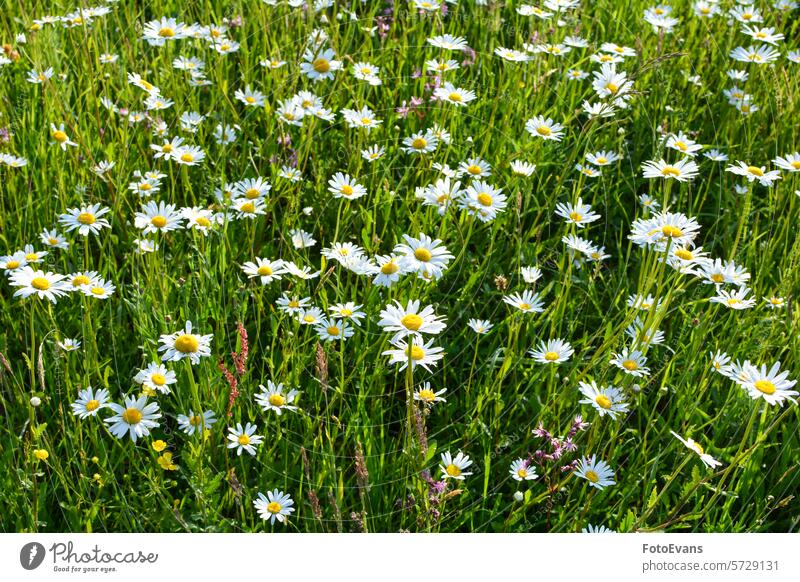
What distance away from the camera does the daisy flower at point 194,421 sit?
2.04m

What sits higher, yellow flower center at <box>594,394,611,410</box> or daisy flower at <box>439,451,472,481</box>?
yellow flower center at <box>594,394,611,410</box>

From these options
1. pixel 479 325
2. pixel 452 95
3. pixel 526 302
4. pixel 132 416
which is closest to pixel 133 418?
pixel 132 416

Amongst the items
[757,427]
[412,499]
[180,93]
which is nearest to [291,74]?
[180,93]

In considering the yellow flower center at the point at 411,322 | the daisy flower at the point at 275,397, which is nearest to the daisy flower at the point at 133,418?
the daisy flower at the point at 275,397

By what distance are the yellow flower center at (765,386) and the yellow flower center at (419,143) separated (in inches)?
53.8

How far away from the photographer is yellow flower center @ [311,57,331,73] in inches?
120

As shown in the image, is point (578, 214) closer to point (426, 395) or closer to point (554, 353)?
point (554, 353)

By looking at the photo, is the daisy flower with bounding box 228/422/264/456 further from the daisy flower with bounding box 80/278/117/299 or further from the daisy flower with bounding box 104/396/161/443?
the daisy flower with bounding box 80/278/117/299

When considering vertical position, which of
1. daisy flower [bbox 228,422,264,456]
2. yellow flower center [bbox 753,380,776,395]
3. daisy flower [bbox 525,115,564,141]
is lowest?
daisy flower [bbox 228,422,264,456]

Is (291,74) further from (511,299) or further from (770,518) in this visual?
(770,518)

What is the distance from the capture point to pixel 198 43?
336 centimetres

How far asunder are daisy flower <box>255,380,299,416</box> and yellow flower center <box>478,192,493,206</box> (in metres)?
0.81

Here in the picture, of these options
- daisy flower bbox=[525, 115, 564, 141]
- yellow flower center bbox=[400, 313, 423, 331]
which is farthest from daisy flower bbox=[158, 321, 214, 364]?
daisy flower bbox=[525, 115, 564, 141]
